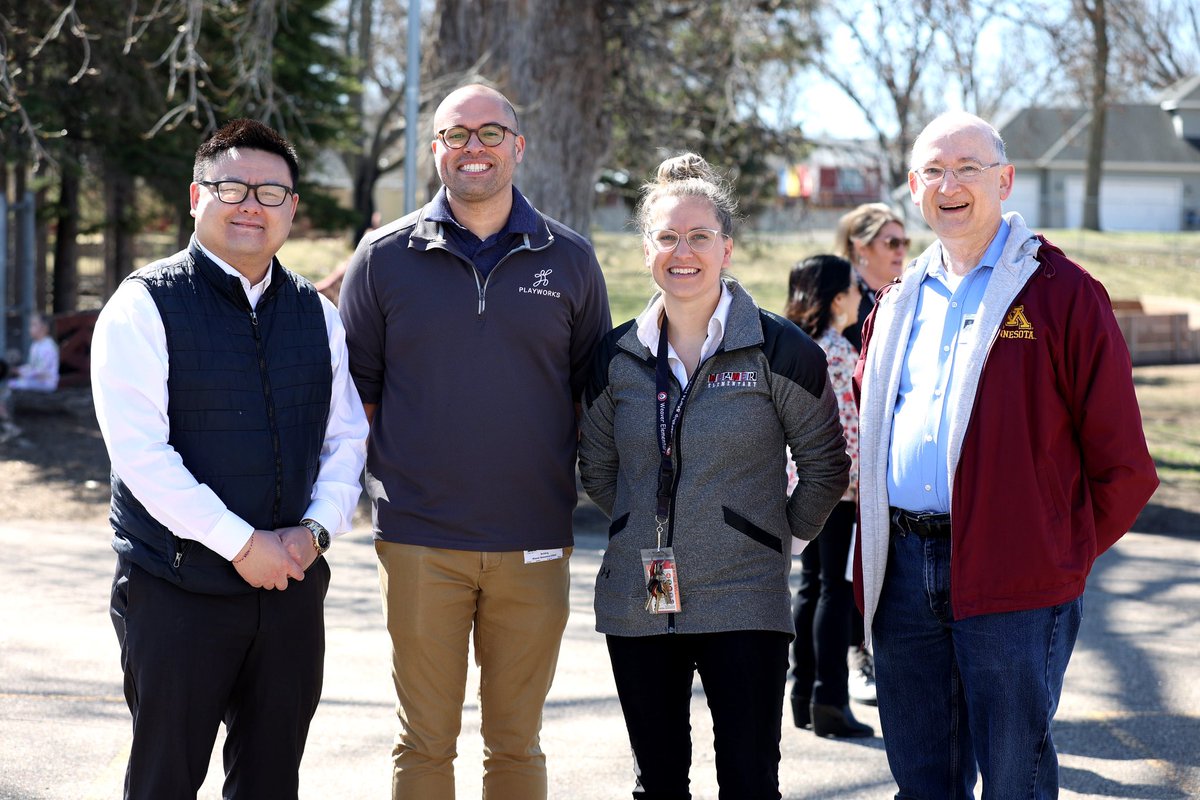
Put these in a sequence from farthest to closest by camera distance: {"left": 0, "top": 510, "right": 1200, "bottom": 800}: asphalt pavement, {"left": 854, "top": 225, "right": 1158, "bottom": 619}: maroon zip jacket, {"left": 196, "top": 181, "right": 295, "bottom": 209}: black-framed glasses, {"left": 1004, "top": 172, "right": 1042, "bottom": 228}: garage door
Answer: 1. {"left": 1004, "top": 172, "right": 1042, "bottom": 228}: garage door
2. {"left": 0, "top": 510, "right": 1200, "bottom": 800}: asphalt pavement
3. {"left": 196, "top": 181, "right": 295, "bottom": 209}: black-framed glasses
4. {"left": 854, "top": 225, "right": 1158, "bottom": 619}: maroon zip jacket

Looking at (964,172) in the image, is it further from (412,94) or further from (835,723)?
(412,94)

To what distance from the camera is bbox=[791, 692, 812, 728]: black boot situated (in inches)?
205

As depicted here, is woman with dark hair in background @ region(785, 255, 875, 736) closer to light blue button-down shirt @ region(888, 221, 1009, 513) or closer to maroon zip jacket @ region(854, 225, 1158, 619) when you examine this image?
light blue button-down shirt @ region(888, 221, 1009, 513)

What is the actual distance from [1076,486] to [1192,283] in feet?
92.8

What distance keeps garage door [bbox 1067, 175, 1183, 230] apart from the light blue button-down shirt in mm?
44391

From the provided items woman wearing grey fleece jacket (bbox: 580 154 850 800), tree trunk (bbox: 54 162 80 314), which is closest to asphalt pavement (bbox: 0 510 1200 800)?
woman wearing grey fleece jacket (bbox: 580 154 850 800)

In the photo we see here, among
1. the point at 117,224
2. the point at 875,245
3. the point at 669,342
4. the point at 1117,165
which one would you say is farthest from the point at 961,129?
the point at 1117,165

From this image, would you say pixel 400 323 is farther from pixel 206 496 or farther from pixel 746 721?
pixel 746 721

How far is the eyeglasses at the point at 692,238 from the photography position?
3432 millimetres

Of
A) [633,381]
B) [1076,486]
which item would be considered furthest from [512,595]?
[1076,486]

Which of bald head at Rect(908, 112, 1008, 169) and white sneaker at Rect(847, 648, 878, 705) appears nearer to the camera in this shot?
bald head at Rect(908, 112, 1008, 169)

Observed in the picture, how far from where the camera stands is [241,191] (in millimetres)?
3277

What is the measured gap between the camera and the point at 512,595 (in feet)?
12.1

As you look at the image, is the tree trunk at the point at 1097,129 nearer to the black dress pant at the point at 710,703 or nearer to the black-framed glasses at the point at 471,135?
the black-framed glasses at the point at 471,135
